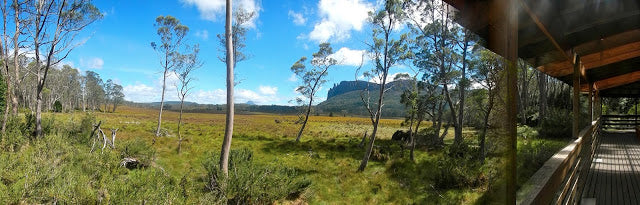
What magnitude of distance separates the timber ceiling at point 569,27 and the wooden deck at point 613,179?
1915 mm

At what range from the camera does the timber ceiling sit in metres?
2.18

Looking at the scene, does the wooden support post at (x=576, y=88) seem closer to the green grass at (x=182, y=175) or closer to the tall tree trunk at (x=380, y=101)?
the green grass at (x=182, y=175)

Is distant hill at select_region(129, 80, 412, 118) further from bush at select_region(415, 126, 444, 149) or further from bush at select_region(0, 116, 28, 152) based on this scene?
bush at select_region(0, 116, 28, 152)

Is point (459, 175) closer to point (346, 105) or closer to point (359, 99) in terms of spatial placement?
point (359, 99)

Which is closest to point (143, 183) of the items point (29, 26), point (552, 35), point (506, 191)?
point (506, 191)

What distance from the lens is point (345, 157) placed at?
48.8 feet

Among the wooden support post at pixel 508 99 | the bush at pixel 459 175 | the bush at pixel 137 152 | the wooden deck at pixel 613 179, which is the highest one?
the wooden support post at pixel 508 99

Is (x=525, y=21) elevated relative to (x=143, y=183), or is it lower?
elevated

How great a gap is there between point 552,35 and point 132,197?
20.3ft

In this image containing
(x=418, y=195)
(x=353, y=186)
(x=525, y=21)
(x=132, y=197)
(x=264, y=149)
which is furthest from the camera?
(x=264, y=149)

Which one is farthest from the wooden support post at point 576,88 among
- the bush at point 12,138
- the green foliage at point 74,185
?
the bush at point 12,138

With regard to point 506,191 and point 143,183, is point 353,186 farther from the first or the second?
point 506,191

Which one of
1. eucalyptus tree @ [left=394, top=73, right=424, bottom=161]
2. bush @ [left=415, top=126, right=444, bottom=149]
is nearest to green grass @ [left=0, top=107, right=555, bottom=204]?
bush @ [left=415, top=126, right=444, bottom=149]

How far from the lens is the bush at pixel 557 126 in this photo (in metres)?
14.5
